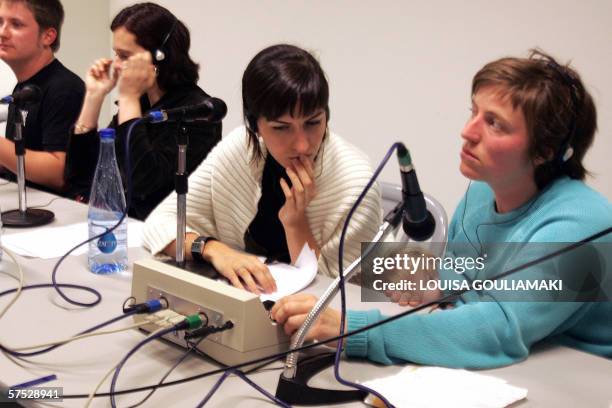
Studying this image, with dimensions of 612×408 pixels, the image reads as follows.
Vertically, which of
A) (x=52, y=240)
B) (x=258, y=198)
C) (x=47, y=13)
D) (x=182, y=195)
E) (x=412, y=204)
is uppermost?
(x=47, y=13)

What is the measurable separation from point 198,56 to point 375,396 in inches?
108

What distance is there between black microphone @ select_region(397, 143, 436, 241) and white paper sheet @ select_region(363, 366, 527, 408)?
0.81 ft

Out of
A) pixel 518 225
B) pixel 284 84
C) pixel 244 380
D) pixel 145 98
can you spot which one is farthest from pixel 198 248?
pixel 145 98

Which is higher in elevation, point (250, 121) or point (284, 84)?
point (284, 84)

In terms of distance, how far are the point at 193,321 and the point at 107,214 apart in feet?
2.03

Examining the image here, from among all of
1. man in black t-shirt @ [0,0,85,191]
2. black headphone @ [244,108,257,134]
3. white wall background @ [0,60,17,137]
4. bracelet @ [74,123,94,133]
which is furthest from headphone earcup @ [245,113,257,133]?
white wall background @ [0,60,17,137]

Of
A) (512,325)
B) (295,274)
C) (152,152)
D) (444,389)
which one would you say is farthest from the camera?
(152,152)

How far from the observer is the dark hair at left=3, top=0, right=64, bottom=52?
2.41 m

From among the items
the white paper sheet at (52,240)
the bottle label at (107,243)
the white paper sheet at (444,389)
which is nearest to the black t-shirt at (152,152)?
the white paper sheet at (52,240)

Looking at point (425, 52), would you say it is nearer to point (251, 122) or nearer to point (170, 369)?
point (251, 122)

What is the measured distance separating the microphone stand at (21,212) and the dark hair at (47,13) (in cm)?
87

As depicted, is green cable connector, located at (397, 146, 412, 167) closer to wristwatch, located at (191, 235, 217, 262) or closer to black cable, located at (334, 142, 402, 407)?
black cable, located at (334, 142, 402, 407)

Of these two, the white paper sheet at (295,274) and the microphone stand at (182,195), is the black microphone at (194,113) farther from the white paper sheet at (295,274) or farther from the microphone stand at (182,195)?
the white paper sheet at (295,274)

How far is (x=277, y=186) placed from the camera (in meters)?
1.73
